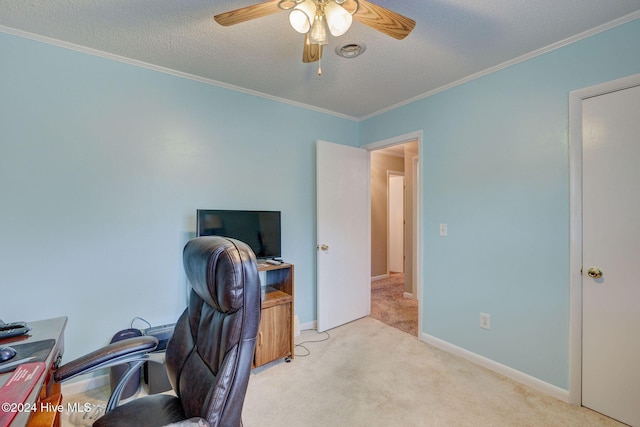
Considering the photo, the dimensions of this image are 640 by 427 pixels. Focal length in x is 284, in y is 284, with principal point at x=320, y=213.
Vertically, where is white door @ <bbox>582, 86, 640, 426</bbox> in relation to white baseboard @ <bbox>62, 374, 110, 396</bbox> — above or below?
above

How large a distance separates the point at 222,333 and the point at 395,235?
5.68 metres

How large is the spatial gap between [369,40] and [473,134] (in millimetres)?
1245

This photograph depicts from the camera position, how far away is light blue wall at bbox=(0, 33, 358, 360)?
73.8 inches

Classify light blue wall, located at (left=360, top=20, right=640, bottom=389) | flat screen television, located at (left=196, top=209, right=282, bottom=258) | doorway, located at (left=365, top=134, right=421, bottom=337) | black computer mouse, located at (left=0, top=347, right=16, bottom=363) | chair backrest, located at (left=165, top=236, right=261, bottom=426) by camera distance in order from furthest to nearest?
Result: doorway, located at (left=365, top=134, right=421, bottom=337) < flat screen television, located at (left=196, top=209, right=282, bottom=258) < light blue wall, located at (left=360, top=20, right=640, bottom=389) < black computer mouse, located at (left=0, top=347, right=16, bottom=363) < chair backrest, located at (left=165, top=236, right=261, bottom=426)

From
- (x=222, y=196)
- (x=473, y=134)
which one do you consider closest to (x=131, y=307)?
(x=222, y=196)

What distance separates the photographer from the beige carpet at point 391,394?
1.77m

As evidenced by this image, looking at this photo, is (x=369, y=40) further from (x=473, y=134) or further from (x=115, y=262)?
(x=115, y=262)

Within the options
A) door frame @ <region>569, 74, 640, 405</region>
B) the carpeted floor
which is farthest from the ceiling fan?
the carpeted floor

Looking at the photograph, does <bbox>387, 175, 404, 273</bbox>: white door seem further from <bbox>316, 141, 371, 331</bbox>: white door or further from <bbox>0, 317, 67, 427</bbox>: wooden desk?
<bbox>0, 317, 67, 427</bbox>: wooden desk

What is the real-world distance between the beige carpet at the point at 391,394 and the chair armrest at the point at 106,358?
904 millimetres

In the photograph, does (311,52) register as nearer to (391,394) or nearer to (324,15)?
(324,15)

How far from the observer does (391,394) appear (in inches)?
79.5

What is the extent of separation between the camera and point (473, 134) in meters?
2.48

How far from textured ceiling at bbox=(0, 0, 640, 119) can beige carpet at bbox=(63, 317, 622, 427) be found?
246 cm
